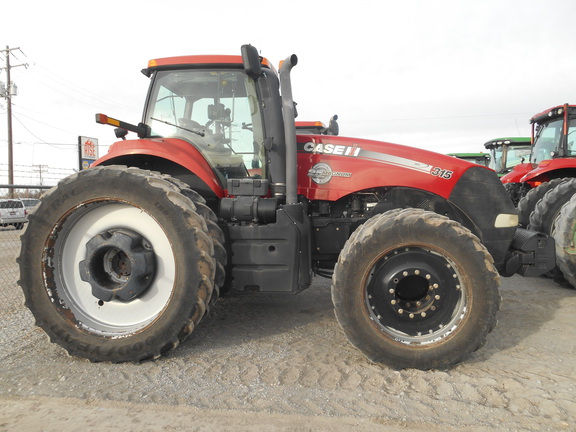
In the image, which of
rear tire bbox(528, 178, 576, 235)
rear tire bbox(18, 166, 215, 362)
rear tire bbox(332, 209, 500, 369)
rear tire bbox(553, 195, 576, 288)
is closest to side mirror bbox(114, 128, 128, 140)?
rear tire bbox(18, 166, 215, 362)

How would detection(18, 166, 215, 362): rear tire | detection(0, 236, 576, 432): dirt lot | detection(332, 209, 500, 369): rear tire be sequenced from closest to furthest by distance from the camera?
detection(0, 236, 576, 432): dirt lot
detection(332, 209, 500, 369): rear tire
detection(18, 166, 215, 362): rear tire

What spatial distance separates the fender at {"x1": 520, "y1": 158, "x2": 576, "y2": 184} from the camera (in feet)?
21.5

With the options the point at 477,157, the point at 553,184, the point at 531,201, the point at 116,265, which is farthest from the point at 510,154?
the point at 116,265

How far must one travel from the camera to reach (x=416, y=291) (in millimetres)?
2920

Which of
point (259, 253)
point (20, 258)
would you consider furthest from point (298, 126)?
point (20, 258)

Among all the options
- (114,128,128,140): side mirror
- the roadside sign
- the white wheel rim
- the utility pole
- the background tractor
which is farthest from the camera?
the utility pole

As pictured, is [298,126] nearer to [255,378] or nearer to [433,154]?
[433,154]

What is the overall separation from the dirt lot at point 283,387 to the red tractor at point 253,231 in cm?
21

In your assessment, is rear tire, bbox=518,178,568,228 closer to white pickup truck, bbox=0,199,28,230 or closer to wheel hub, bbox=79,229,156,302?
wheel hub, bbox=79,229,156,302

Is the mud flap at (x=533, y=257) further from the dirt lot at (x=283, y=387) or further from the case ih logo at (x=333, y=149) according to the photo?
the case ih logo at (x=333, y=149)

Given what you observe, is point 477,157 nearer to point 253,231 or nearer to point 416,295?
point 416,295

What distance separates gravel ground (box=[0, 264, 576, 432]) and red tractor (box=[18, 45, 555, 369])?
0.71 feet

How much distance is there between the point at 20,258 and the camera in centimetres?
299

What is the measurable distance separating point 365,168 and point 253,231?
1.11 meters
